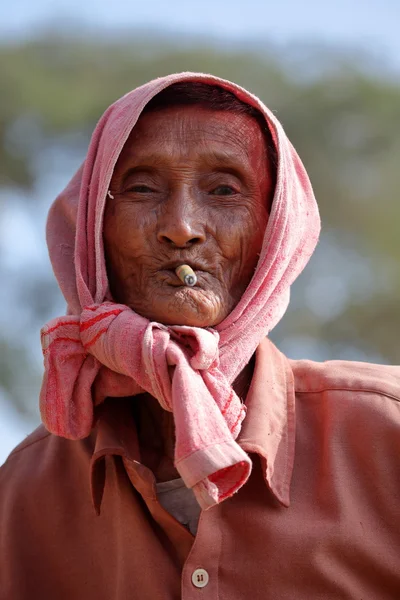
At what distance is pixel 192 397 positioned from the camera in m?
3.09

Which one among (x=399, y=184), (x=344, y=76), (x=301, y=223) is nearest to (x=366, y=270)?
(x=399, y=184)

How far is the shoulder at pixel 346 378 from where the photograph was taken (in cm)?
359

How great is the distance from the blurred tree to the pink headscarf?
5611 mm

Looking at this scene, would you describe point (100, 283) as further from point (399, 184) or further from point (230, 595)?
point (399, 184)

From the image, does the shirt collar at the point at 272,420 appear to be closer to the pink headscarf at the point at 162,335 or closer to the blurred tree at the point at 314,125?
the pink headscarf at the point at 162,335

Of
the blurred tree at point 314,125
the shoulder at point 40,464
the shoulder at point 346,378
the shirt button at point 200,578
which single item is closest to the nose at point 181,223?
the shoulder at point 346,378

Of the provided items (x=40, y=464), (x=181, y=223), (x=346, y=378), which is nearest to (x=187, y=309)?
(x=181, y=223)

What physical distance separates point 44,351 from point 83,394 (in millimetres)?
180

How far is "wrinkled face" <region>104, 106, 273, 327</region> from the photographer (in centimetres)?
348

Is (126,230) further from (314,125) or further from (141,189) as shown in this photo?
(314,125)

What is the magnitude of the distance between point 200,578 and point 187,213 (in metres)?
1.13

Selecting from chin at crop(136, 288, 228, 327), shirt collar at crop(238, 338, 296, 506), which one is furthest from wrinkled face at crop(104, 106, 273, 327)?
shirt collar at crop(238, 338, 296, 506)

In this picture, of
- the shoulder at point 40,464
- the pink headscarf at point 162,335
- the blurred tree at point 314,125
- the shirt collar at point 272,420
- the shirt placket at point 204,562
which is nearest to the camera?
the pink headscarf at point 162,335

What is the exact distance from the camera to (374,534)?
3285 mm
